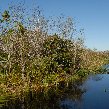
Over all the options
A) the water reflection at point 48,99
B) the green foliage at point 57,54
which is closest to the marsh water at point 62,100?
the water reflection at point 48,99

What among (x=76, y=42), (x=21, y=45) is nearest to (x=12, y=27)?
(x=21, y=45)

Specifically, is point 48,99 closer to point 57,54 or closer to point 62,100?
point 62,100

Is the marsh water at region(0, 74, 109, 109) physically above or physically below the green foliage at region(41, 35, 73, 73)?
below

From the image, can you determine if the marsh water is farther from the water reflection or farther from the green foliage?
the green foliage

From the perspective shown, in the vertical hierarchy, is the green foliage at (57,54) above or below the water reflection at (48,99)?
above

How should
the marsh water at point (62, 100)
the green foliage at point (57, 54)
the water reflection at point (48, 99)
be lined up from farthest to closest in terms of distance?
the green foliage at point (57, 54) < the marsh water at point (62, 100) < the water reflection at point (48, 99)

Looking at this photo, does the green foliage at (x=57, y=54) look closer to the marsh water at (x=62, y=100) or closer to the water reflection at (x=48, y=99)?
the water reflection at (x=48, y=99)

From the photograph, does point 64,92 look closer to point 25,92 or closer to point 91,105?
point 25,92

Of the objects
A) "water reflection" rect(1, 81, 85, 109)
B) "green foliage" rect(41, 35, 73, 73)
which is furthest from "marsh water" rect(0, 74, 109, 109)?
"green foliage" rect(41, 35, 73, 73)

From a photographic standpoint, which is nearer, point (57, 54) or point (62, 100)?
A: point (62, 100)

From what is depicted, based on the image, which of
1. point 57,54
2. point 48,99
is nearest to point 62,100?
point 48,99

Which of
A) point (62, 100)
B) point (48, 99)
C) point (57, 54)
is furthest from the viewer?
point (57, 54)

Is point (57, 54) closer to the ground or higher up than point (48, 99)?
higher up

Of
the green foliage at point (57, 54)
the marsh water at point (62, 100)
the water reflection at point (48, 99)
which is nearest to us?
the water reflection at point (48, 99)
